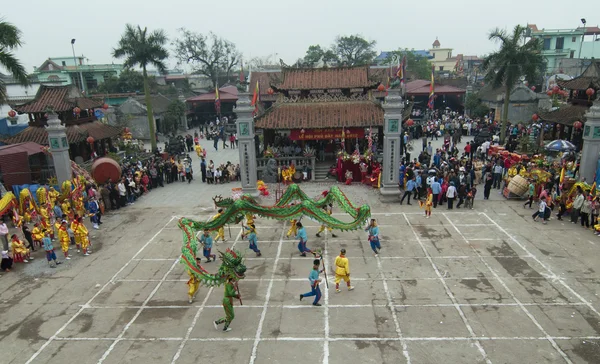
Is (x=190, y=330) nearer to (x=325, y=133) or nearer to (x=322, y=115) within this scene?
(x=325, y=133)

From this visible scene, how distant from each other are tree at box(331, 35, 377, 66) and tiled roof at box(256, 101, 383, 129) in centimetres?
4352

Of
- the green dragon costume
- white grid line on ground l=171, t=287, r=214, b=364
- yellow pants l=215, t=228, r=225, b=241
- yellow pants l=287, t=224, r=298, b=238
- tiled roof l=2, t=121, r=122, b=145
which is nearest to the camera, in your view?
white grid line on ground l=171, t=287, r=214, b=364

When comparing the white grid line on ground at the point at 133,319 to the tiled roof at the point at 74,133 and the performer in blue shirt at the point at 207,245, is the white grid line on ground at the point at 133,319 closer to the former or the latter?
the performer in blue shirt at the point at 207,245

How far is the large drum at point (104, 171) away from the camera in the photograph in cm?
Result: 2045

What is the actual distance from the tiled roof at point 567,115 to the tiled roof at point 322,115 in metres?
10.5

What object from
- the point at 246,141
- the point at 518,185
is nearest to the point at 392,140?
the point at 518,185

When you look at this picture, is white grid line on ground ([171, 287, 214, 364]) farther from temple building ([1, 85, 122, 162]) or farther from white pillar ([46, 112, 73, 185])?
temple building ([1, 85, 122, 162])

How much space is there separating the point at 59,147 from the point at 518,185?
20.3m

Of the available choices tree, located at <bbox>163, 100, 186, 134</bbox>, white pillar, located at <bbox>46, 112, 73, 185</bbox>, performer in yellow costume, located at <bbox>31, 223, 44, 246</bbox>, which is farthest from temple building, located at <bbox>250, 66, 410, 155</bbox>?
tree, located at <bbox>163, 100, 186, 134</bbox>

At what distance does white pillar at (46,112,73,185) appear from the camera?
18.7 metres

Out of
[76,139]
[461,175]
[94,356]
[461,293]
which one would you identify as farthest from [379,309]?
[76,139]

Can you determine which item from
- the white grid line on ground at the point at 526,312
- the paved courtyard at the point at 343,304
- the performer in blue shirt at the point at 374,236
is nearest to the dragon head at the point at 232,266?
the paved courtyard at the point at 343,304

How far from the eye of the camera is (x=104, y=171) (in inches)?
807

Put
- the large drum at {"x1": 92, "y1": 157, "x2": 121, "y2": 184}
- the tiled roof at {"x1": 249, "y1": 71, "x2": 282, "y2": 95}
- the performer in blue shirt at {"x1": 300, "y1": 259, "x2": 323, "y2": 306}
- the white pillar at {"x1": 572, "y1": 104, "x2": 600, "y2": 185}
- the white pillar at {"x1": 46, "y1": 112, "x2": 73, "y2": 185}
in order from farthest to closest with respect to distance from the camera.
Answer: the tiled roof at {"x1": 249, "y1": 71, "x2": 282, "y2": 95}
the large drum at {"x1": 92, "y1": 157, "x2": 121, "y2": 184}
the white pillar at {"x1": 46, "y1": 112, "x2": 73, "y2": 185}
the white pillar at {"x1": 572, "y1": 104, "x2": 600, "y2": 185}
the performer in blue shirt at {"x1": 300, "y1": 259, "x2": 323, "y2": 306}
